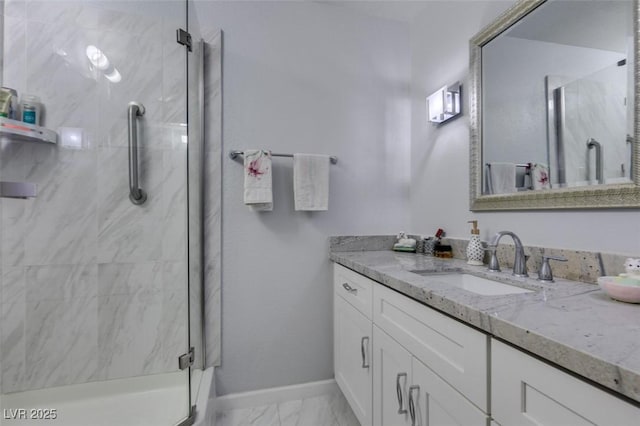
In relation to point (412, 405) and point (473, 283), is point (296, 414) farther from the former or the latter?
point (473, 283)

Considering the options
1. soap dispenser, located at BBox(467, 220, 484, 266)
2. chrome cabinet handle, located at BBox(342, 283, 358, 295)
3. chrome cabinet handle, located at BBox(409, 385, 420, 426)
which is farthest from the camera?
chrome cabinet handle, located at BBox(342, 283, 358, 295)

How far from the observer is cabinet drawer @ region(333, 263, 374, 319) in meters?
1.15

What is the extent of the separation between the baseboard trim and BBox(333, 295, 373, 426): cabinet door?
16 centimetres

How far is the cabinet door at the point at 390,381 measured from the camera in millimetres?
871

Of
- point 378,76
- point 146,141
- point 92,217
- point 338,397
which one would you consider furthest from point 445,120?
point 92,217

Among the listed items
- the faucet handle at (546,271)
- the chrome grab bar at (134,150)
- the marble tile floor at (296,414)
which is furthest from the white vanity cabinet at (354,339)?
the chrome grab bar at (134,150)

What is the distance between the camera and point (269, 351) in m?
1.60

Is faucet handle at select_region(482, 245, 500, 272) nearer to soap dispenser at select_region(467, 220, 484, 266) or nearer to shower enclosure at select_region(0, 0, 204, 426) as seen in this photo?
soap dispenser at select_region(467, 220, 484, 266)

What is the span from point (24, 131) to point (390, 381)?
1796 millimetres

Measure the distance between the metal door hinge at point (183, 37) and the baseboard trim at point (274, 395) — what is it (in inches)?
74.2

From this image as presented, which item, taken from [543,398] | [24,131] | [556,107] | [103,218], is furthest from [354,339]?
[24,131]

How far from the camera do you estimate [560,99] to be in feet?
3.22

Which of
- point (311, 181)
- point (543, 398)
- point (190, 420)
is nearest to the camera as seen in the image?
point (543, 398)

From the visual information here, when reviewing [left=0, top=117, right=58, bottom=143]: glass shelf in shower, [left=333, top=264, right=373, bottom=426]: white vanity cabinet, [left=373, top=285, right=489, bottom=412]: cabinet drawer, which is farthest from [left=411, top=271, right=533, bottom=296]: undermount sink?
[left=0, top=117, right=58, bottom=143]: glass shelf in shower
